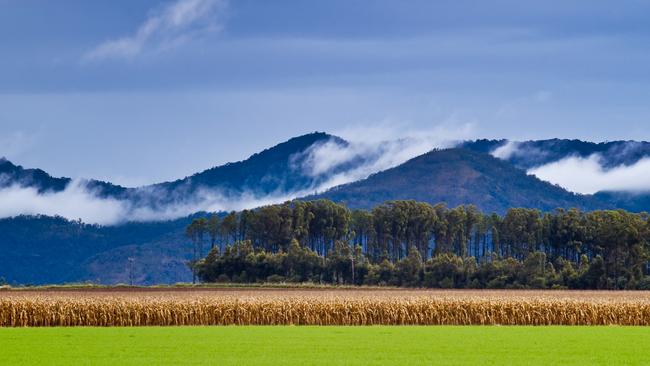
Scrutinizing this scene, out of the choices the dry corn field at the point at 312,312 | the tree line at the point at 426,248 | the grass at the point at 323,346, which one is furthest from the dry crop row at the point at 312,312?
the tree line at the point at 426,248

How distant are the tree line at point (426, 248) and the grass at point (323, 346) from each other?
81.1 meters

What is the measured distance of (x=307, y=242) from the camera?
6791 inches

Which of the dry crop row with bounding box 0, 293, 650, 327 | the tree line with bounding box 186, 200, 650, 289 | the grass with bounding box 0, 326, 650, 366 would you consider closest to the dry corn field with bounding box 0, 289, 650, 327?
the dry crop row with bounding box 0, 293, 650, 327

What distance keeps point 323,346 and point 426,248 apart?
449ft

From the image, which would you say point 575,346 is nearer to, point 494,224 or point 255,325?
point 255,325

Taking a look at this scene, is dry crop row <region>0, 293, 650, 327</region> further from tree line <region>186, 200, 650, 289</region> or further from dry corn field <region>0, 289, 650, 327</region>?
tree line <region>186, 200, 650, 289</region>

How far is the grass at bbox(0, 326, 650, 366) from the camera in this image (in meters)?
29.3

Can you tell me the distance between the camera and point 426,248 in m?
170

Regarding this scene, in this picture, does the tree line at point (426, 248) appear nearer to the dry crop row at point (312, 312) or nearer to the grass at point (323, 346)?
the dry crop row at point (312, 312)

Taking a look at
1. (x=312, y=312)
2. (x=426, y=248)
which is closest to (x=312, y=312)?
(x=312, y=312)

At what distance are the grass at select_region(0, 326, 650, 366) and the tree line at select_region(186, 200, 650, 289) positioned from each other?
81.1m

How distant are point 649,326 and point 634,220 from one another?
87.9 metres

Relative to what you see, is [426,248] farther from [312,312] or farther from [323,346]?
[323,346]

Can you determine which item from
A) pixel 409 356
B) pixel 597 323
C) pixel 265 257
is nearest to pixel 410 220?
pixel 265 257
